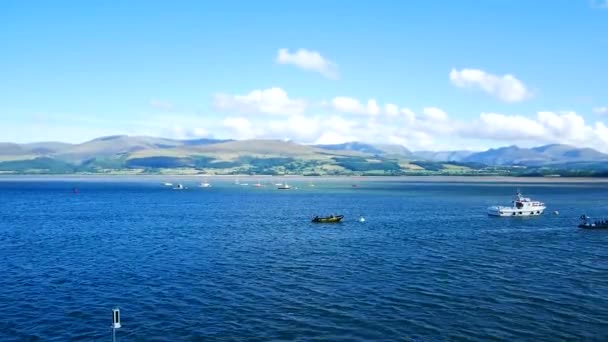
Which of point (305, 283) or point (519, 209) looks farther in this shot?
point (519, 209)

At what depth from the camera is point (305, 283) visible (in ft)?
222

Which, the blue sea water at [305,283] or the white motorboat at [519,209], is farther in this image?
the white motorboat at [519,209]

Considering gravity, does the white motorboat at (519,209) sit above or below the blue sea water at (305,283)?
above

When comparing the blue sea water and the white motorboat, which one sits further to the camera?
the white motorboat

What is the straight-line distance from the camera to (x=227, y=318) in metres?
52.8

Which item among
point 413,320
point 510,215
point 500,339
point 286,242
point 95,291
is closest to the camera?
point 500,339

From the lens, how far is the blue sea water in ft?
163

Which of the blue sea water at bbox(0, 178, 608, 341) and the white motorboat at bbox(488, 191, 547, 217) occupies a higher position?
the white motorboat at bbox(488, 191, 547, 217)

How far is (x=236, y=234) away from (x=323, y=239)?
21.6 meters

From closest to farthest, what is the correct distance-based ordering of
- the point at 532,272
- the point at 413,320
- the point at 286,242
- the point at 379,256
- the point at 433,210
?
the point at 413,320 < the point at 532,272 < the point at 379,256 < the point at 286,242 < the point at 433,210

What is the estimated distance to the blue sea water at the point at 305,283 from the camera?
49625mm

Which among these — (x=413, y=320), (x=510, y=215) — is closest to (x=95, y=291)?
(x=413, y=320)

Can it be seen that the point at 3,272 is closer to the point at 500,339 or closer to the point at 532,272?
the point at 500,339

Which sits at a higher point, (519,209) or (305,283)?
(519,209)
